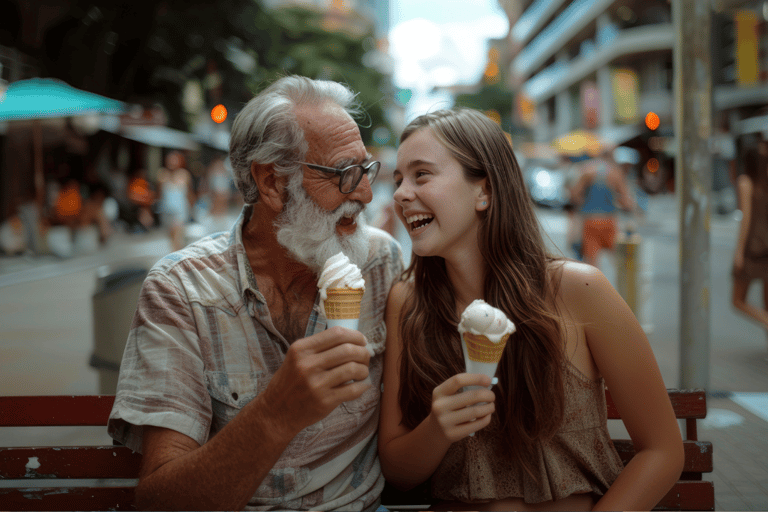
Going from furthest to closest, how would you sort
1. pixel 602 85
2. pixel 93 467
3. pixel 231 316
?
pixel 602 85 < pixel 93 467 < pixel 231 316

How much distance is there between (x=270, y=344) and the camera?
235cm

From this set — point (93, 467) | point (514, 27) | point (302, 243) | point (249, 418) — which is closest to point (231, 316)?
point (302, 243)

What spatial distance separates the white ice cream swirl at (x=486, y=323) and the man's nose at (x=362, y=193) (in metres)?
0.85

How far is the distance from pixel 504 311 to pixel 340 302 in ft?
2.32

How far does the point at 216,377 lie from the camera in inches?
89.5

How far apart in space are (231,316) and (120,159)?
29143mm

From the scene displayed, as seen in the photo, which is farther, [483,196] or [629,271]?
[629,271]

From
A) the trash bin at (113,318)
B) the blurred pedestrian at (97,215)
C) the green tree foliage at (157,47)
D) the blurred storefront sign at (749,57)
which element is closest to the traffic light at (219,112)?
the trash bin at (113,318)

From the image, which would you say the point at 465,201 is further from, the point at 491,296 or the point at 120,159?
the point at 120,159

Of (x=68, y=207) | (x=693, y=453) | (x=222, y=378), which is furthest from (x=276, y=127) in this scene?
(x=68, y=207)

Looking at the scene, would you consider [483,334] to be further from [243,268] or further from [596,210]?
[596,210]

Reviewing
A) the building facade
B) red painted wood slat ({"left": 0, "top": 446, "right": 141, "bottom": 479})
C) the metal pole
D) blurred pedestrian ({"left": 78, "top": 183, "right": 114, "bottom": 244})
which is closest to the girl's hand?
red painted wood slat ({"left": 0, "top": 446, "right": 141, "bottom": 479})

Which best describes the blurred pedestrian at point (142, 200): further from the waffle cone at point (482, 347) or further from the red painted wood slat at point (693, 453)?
the waffle cone at point (482, 347)

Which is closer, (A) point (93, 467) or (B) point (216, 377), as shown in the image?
(B) point (216, 377)
